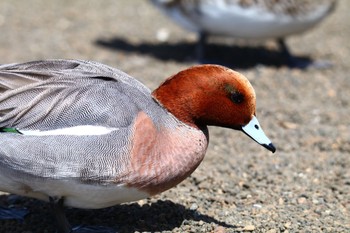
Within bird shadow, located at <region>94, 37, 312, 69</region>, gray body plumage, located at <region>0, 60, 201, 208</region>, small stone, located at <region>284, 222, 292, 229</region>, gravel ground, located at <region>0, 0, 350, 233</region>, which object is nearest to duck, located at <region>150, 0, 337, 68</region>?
bird shadow, located at <region>94, 37, 312, 69</region>

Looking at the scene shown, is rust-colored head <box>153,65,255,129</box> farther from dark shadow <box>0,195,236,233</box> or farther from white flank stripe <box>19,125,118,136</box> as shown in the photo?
dark shadow <box>0,195,236,233</box>

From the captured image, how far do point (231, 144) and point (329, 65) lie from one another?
8.76ft

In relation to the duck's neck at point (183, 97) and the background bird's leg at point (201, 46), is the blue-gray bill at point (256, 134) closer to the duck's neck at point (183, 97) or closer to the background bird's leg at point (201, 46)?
the duck's neck at point (183, 97)

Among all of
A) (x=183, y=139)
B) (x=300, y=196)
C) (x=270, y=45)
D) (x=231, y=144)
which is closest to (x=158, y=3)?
(x=270, y=45)

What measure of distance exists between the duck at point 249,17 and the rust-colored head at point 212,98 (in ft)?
12.0

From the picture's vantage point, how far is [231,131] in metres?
5.47

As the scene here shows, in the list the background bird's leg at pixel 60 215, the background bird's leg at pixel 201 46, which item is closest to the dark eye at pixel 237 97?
the background bird's leg at pixel 60 215

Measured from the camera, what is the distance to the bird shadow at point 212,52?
7.63 metres

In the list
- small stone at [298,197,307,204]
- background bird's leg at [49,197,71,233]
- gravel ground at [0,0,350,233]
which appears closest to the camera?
background bird's leg at [49,197,71,233]

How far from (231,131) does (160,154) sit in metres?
2.14

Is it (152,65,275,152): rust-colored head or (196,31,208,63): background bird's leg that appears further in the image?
(196,31,208,63): background bird's leg

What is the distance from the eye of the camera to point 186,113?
11.7ft

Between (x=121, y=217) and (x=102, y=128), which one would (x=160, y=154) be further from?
(x=121, y=217)

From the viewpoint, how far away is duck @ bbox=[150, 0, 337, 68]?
7141 millimetres
